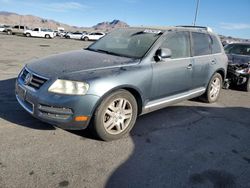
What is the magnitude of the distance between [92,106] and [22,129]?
4.28ft

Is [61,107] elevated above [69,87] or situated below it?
below

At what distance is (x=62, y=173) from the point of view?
287cm

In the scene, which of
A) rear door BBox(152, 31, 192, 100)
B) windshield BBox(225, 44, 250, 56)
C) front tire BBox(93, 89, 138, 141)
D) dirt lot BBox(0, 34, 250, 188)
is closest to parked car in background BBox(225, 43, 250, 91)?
windshield BBox(225, 44, 250, 56)

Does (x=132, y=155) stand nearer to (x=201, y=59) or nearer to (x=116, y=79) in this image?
(x=116, y=79)

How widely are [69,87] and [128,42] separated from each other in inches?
70.1

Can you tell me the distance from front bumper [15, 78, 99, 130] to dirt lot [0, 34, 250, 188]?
363mm

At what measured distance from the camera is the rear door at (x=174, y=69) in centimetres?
424

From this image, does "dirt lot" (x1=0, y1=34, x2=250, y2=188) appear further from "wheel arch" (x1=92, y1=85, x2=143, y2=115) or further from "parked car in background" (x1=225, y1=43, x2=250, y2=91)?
"parked car in background" (x1=225, y1=43, x2=250, y2=91)

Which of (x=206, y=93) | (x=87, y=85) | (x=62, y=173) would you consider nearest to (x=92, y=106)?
(x=87, y=85)

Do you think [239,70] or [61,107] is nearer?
[61,107]

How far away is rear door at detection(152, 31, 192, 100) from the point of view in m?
4.24

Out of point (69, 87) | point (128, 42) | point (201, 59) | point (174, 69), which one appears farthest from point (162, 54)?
point (69, 87)

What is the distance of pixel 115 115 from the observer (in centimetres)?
376

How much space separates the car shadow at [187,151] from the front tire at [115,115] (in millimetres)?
269
